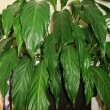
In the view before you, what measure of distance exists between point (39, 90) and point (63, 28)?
0.75 feet

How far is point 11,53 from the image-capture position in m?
0.80

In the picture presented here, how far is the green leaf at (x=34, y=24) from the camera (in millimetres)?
620

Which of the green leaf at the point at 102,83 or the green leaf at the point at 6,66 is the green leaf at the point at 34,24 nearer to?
the green leaf at the point at 6,66

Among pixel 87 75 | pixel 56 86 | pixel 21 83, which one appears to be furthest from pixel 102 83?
pixel 21 83

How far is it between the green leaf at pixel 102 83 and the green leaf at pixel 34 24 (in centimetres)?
30

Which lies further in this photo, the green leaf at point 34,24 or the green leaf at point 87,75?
the green leaf at point 87,75

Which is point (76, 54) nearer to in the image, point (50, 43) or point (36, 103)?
point (50, 43)

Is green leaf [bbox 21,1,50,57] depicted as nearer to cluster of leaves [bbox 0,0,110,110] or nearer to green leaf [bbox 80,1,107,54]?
cluster of leaves [bbox 0,0,110,110]

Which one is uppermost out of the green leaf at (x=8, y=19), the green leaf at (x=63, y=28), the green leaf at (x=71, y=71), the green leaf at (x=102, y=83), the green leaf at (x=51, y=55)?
the green leaf at (x=8, y=19)

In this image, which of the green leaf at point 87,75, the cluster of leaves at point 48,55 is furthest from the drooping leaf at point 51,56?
the green leaf at point 87,75

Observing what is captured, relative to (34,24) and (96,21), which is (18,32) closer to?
(34,24)

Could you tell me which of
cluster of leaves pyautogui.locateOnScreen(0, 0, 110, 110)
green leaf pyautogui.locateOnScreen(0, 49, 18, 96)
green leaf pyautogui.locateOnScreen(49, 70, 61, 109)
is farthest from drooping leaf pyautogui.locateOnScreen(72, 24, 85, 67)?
green leaf pyautogui.locateOnScreen(0, 49, 18, 96)

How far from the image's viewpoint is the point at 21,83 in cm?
75

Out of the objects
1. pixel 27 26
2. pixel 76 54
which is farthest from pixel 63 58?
pixel 27 26
